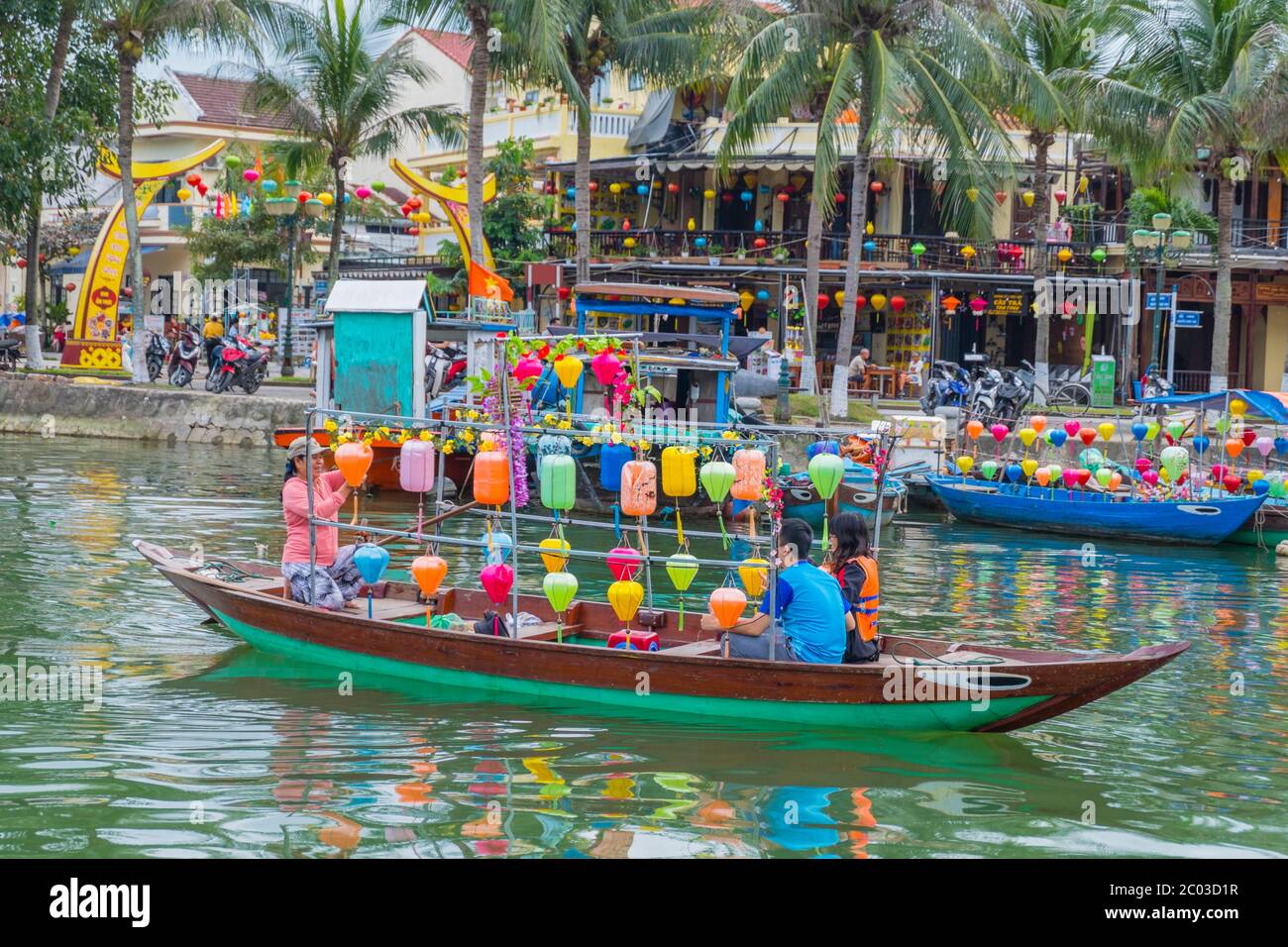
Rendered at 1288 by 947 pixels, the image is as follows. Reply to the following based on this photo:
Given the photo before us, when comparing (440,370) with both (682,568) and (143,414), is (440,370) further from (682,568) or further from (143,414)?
(682,568)

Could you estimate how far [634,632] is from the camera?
10828 mm

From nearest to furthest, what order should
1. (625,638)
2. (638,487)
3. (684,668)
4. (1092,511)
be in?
(684,668), (638,487), (625,638), (1092,511)

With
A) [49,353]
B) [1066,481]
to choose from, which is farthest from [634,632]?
[49,353]

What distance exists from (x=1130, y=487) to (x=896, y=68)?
7.40m

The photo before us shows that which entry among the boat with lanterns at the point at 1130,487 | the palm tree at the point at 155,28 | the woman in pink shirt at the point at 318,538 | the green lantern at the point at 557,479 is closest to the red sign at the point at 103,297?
the palm tree at the point at 155,28

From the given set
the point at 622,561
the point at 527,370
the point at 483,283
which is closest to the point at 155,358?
the point at 483,283

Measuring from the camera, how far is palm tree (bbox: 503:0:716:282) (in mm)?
27125

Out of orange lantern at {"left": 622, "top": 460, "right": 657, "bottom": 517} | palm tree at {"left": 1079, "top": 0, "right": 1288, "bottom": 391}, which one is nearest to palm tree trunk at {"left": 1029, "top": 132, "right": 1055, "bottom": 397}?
palm tree at {"left": 1079, "top": 0, "right": 1288, "bottom": 391}

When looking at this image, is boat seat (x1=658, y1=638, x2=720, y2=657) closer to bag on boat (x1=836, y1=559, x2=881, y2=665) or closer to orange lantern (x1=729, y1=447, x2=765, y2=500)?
bag on boat (x1=836, y1=559, x2=881, y2=665)

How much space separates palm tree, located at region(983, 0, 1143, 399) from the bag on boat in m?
16.7

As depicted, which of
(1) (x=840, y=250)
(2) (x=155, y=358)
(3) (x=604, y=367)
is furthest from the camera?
(1) (x=840, y=250)

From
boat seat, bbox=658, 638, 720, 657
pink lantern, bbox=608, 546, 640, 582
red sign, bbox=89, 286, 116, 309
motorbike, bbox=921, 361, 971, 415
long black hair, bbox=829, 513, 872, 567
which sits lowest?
boat seat, bbox=658, 638, 720, 657

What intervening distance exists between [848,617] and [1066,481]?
1289 centimetres

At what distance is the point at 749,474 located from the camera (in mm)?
9938
